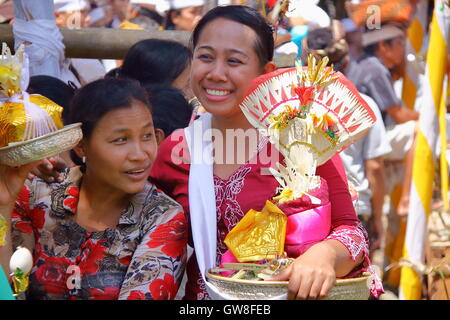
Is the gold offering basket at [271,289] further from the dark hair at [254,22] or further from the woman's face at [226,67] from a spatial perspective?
the dark hair at [254,22]

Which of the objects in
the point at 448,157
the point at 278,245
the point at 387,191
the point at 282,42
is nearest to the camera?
the point at 278,245

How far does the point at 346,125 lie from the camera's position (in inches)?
102

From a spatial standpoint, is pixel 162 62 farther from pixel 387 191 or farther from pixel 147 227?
pixel 387 191

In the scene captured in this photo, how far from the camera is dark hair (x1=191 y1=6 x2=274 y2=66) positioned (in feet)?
9.51

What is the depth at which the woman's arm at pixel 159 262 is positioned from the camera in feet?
8.88

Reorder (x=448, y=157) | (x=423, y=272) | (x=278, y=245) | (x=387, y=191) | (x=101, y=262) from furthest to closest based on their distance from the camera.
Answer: (x=387, y=191), (x=448, y=157), (x=423, y=272), (x=101, y=262), (x=278, y=245)

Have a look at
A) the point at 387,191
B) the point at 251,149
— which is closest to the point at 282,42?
the point at 251,149

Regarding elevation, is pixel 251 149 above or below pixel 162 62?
below

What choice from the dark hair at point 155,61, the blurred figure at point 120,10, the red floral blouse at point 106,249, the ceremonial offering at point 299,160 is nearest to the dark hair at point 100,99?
the red floral blouse at point 106,249

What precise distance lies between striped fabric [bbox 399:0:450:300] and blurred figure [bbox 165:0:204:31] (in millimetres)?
2268

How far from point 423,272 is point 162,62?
1780mm

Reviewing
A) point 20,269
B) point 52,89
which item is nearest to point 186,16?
point 52,89

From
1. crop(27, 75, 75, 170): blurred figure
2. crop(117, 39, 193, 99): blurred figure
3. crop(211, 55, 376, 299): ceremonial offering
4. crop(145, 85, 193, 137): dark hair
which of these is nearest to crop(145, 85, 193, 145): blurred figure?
crop(145, 85, 193, 137): dark hair

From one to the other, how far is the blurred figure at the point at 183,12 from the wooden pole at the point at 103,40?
1.92 meters
